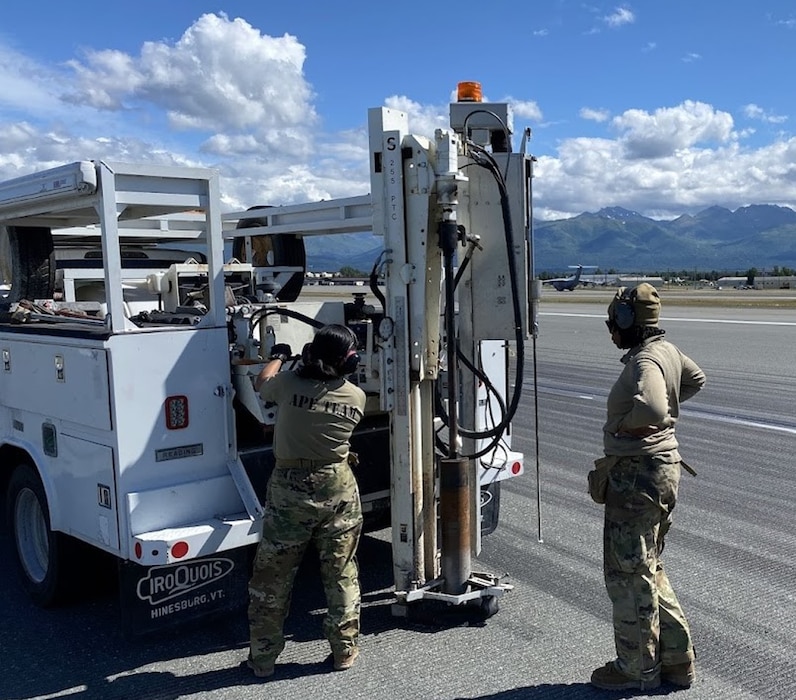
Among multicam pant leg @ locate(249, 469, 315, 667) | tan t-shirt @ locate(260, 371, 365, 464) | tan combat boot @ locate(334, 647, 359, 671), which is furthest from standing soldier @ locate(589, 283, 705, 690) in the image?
multicam pant leg @ locate(249, 469, 315, 667)

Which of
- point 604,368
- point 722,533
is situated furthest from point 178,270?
point 604,368

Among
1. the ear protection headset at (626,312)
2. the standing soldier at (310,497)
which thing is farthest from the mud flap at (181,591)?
the ear protection headset at (626,312)

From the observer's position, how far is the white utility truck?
420cm

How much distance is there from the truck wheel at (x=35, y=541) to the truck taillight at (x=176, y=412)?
1.13 metres

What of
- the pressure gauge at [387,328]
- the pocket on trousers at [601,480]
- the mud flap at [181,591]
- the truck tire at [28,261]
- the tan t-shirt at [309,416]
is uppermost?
the truck tire at [28,261]

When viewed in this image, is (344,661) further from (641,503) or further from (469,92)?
(469,92)

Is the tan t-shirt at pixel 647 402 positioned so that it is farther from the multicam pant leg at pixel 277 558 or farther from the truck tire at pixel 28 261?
the truck tire at pixel 28 261

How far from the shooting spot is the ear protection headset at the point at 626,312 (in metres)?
4.00

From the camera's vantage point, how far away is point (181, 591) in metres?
4.32

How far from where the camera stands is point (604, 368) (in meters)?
15.9

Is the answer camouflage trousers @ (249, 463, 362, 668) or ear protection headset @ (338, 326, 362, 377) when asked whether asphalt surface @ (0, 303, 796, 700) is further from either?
ear protection headset @ (338, 326, 362, 377)

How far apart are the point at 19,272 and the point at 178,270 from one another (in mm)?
1095

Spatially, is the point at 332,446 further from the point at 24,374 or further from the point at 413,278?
the point at 24,374

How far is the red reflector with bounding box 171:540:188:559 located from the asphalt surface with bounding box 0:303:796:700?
610 mm
